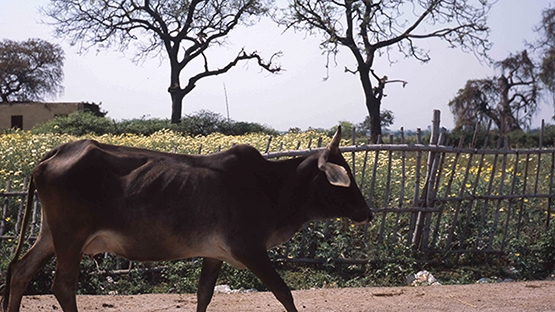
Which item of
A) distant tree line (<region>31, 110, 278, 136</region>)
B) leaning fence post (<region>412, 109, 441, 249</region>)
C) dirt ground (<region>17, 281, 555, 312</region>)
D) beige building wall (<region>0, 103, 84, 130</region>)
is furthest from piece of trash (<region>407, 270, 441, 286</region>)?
beige building wall (<region>0, 103, 84, 130</region>)

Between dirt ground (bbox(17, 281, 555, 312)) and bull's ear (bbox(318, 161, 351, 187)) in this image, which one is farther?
dirt ground (bbox(17, 281, 555, 312))

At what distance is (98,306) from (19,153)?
639 centimetres

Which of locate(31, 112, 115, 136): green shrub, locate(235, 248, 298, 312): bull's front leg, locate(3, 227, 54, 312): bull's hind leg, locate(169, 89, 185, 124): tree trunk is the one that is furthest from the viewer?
locate(169, 89, 185, 124): tree trunk

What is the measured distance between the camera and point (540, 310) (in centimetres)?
606

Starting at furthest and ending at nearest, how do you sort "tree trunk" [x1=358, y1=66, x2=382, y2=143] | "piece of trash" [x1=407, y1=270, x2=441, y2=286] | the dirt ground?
1. "tree trunk" [x1=358, y1=66, x2=382, y2=143]
2. "piece of trash" [x1=407, y1=270, x2=441, y2=286]
3. the dirt ground

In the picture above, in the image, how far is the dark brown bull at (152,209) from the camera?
181 inches

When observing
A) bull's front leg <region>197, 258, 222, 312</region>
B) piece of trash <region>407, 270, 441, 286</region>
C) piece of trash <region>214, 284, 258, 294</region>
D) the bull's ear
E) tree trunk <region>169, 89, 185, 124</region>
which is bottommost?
piece of trash <region>214, 284, 258, 294</region>

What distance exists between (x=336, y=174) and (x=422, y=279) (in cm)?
382

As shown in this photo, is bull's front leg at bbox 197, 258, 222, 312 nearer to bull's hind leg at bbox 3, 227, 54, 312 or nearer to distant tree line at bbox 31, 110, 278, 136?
bull's hind leg at bbox 3, 227, 54, 312

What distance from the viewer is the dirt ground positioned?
20.3 feet

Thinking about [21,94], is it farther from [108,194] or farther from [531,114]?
[108,194]

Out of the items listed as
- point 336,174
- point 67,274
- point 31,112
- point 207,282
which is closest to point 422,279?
point 207,282

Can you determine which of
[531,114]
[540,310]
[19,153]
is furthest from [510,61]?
[540,310]

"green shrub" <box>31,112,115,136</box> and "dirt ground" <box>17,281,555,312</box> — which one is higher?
"green shrub" <box>31,112,115,136</box>
